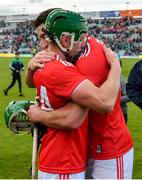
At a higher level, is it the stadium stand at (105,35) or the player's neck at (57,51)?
the player's neck at (57,51)

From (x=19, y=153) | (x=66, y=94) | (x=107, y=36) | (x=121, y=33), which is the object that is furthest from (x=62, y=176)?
(x=121, y=33)

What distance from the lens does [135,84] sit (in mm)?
3818

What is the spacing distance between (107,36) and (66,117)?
6867 cm

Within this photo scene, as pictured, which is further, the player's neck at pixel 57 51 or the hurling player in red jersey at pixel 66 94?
the player's neck at pixel 57 51

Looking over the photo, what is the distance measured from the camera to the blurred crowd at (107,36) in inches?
2547

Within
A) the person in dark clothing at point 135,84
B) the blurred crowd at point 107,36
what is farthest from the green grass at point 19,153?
the blurred crowd at point 107,36

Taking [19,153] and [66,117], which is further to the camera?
[19,153]

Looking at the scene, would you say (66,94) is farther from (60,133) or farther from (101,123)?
(101,123)

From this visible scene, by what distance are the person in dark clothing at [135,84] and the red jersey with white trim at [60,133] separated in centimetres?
76

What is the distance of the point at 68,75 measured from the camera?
3014 mm

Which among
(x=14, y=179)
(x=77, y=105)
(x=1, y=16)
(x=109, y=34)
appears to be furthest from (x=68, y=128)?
(x=1, y=16)

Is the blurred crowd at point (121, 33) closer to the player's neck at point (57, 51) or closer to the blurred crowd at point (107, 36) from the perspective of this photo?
the blurred crowd at point (107, 36)

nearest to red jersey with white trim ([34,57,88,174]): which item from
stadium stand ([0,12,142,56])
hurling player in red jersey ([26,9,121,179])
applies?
hurling player in red jersey ([26,9,121,179])

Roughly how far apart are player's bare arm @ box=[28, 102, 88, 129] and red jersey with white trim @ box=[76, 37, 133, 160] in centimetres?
19
